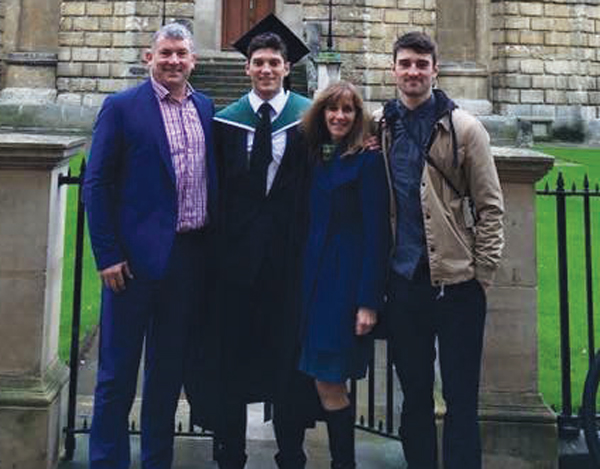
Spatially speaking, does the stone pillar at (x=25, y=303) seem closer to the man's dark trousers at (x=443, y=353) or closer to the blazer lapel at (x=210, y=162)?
the blazer lapel at (x=210, y=162)

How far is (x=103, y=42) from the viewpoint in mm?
22000

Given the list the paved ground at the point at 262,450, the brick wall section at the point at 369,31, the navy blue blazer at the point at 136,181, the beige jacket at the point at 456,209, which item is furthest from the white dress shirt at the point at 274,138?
the brick wall section at the point at 369,31

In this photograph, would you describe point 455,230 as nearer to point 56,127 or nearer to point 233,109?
point 233,109

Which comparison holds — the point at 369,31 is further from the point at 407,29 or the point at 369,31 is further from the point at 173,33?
the point at 173,33

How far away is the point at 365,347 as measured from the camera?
3.68 meters

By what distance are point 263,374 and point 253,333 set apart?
0.81ft

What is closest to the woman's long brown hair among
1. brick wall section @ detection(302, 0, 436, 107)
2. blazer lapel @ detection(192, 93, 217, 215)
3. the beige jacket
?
the beige jacket

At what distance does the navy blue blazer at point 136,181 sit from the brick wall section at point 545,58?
70.1 ft

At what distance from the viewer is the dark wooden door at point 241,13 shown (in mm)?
24906

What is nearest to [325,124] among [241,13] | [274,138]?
[274,138]

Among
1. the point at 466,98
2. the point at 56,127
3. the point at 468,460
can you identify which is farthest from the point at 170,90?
the point at 466,98

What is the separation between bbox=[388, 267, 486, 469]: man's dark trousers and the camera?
3512 millimetres

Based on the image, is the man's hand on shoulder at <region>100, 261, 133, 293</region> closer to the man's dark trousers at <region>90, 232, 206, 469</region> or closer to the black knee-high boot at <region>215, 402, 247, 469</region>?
the man's dark trousers at <region>90, 232, 206, 469</region>

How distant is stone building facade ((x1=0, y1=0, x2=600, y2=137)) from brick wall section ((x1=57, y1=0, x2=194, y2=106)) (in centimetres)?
3
